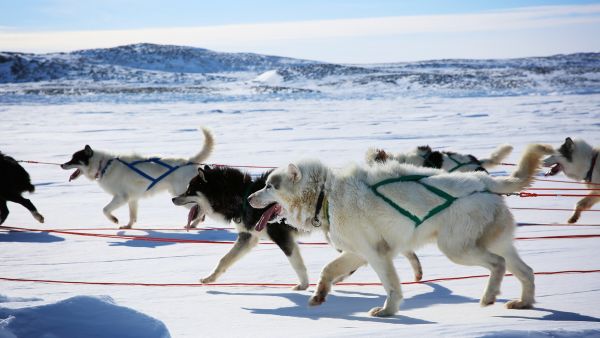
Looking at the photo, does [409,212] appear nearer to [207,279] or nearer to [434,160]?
Result: [207,279]

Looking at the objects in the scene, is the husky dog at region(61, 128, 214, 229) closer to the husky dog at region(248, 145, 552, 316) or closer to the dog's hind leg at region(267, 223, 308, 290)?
the dog's hind leg at region(267, 223, 308, 290)

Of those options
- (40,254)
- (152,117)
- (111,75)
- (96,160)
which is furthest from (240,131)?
(111,75)

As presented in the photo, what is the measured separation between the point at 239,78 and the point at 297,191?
5364cm

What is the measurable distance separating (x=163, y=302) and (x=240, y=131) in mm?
13070

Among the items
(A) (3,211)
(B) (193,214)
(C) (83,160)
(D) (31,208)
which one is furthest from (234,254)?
(C) (83,160)

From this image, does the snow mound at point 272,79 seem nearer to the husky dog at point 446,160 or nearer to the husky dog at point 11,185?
the husky dog at point 11,185

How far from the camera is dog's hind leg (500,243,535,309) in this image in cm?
327

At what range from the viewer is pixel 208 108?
81.5 feet

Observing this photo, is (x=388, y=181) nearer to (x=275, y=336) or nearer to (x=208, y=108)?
(x=275, y=336)

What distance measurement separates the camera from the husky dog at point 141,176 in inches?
268

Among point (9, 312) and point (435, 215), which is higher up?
point (435, 215)

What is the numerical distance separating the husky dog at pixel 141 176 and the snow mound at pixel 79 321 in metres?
4.25

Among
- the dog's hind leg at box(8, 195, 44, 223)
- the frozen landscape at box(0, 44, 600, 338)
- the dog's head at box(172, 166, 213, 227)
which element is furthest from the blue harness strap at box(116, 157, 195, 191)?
the dog's head at box(172, 166, 213, 227)

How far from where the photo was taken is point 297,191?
3.54 metres
